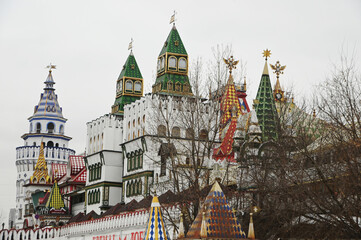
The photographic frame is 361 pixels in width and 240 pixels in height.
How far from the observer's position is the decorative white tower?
80700 mm

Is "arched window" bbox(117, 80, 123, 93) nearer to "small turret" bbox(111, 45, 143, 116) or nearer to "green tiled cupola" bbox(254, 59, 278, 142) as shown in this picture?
"small turret" bbox(111, 45, 143, 116)

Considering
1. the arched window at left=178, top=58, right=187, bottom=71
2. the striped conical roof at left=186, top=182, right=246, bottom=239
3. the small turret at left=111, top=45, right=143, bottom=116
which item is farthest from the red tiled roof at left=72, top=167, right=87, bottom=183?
the striped conical roof at left=186, top=182, right=246, bottom=239

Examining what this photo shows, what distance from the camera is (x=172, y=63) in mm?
49500

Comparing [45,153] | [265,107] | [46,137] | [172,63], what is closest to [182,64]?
[172,63]

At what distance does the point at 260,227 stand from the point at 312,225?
13.7ft

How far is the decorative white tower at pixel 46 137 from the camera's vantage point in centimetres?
8070

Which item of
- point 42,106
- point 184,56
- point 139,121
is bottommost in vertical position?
point 139,121

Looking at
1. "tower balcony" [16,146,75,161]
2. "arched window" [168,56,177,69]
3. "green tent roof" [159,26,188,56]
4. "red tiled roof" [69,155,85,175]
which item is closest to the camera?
"arched window" [168,56,177,69]

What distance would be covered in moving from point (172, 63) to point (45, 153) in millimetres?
36583

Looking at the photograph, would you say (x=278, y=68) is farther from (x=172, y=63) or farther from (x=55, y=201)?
(x=55, y=201)

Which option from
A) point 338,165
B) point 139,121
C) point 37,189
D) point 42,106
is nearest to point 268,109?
point 139,121

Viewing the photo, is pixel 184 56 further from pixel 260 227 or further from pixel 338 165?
pixel 338 165

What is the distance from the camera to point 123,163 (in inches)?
2008

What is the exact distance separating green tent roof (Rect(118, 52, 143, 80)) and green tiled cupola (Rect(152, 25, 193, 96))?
5.95 metres
